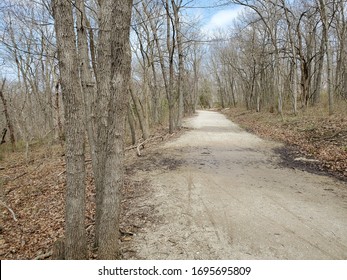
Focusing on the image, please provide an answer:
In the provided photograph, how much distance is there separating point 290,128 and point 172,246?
10.9 m

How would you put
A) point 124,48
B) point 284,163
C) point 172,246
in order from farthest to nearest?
point 284,163 → point 172,246 → point 124,48

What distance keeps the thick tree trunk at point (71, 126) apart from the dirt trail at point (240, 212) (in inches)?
35.4

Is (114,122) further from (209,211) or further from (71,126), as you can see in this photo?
(209,211)

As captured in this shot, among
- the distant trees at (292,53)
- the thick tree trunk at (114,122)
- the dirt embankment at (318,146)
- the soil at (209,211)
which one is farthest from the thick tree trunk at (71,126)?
the distant trees at (292,53)

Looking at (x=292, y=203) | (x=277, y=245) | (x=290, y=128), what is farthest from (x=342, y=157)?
(x=290, y=128)

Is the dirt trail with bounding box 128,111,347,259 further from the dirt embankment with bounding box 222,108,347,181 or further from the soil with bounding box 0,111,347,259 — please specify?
the dirt embankment with bounding box 222,108,347,181

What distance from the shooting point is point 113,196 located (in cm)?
279

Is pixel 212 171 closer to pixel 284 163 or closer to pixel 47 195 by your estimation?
pixel 284 163

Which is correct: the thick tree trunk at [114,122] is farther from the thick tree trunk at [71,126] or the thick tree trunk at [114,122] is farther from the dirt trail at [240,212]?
the dirt trail at [240,212]

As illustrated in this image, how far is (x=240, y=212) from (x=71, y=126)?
317 cm

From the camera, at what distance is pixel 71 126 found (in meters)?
2.73

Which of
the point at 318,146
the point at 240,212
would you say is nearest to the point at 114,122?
the point at 240,212

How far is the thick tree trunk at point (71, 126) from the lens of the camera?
267 cm

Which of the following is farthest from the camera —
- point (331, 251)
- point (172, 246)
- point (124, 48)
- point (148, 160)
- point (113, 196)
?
point (148, 160)
